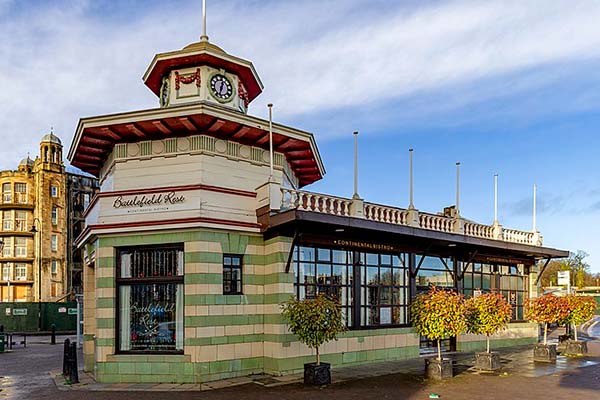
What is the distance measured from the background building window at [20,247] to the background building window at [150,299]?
4774 centimetres

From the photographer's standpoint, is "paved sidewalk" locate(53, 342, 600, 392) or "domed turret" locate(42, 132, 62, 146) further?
"domed turret" locate(42, 132, 62, 146)

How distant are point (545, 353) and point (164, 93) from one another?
14.3 m

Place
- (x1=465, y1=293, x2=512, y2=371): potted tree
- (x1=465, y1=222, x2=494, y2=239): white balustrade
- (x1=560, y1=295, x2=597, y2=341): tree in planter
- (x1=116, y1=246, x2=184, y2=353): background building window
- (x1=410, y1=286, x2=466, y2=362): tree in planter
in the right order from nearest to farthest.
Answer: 1. (x1=116, y1=246, x2=184, y2=353): background building window
2. (x1=410, y1=286, x2=466, y2=362): tree in planter
3. (x1=465, y1=293, x2=512, y2=371): potted tree
4. (x1=560, y1=295, x2=597, y2=341): tree in planter
5. (x1=465, y1=222, x2=494, y2=239): white balustrade

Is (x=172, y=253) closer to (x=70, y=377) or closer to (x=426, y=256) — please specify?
(x=70, y=377)

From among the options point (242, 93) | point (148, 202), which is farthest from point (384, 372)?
point (242, 93)

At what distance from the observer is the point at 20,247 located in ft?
184

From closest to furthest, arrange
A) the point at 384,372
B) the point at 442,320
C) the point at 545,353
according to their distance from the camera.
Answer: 1. the point at 442,320
2. the point at 384,372
3. the point at 545,353

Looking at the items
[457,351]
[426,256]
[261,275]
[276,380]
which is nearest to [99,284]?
[261,275]

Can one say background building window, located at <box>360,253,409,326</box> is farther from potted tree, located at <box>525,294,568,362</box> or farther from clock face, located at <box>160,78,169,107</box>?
clock face, located at <box>160,78,169,107</box>

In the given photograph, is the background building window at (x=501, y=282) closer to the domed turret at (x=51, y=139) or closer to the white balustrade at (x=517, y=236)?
the white balustrade at (x=517, y=236)

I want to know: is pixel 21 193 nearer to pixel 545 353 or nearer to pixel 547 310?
pixel 547 310

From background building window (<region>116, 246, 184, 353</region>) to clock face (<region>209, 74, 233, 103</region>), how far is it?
461cm

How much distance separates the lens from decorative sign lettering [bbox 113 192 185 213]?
14039 mm

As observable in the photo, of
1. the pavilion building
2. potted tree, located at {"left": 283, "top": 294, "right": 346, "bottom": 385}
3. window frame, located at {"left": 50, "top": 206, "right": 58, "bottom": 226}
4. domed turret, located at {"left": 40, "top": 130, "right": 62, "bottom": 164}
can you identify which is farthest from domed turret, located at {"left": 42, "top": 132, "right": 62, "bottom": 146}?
potted tree, located at {"left": 283, "top": 294, "right": 346, "bottom": 385}
